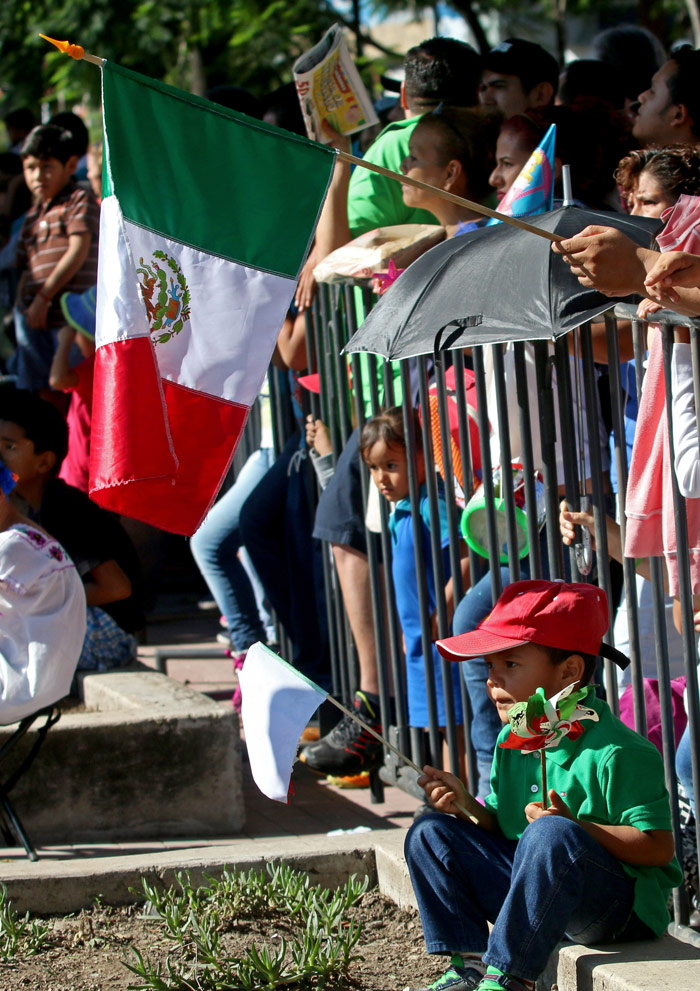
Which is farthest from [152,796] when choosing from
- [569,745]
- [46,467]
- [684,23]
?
[684,23]

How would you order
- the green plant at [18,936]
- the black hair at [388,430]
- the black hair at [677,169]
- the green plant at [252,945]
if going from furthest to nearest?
the black hair at [388,430], the black hair at [677,169], the green plant at [18,936], the green plant at [252,945]

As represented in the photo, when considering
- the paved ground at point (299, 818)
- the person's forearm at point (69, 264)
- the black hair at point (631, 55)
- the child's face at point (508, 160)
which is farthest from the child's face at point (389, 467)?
the person's forearm at point (69, 264)

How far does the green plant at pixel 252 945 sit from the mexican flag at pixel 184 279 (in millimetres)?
1200

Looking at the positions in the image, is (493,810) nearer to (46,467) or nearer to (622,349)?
(622,349)

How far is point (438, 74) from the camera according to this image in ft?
20.2

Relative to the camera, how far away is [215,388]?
3.31 metres

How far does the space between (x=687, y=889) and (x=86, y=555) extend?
3.16 metres

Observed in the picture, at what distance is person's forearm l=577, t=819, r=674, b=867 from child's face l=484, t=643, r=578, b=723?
13.6 inches

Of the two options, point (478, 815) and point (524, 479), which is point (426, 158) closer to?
point (524, 479)

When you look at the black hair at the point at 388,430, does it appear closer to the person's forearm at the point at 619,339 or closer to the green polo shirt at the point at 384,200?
the person's forearm at the point at 619,339

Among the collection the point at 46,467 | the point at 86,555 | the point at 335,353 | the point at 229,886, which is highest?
the point at 335,353

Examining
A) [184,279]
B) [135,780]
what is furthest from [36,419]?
[184,279]

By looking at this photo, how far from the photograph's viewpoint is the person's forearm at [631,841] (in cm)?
299

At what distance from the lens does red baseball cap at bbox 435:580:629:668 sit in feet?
10.3
